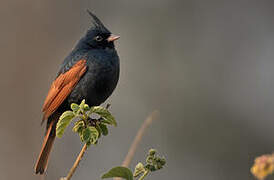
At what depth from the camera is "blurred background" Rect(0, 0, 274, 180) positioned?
27.0 feet

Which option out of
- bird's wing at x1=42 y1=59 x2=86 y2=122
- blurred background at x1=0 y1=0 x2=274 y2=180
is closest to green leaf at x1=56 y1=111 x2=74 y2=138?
bird's wing at x1=42 y1=59 x2=86 y2=122

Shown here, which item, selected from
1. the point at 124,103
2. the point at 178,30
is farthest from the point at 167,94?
the point at 178,30

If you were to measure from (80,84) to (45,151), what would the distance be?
0.65 m

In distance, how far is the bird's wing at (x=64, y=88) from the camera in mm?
4508

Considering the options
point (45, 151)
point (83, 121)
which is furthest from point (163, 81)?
point (83, 121)

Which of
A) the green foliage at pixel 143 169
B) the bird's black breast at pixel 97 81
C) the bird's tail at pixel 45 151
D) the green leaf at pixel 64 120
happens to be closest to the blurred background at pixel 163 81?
the bird's tail at pixel 45 151

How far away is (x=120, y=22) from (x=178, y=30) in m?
1.14

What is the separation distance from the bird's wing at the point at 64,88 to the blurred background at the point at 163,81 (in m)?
3.35

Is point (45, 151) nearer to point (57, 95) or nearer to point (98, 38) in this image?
point (57, 95)

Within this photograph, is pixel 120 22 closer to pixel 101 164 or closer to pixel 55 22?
pixel 55 22

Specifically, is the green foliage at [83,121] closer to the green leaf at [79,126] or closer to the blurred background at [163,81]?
the green leaf at [79,126]

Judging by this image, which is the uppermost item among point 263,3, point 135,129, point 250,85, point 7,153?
point 263,3

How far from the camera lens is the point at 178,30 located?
9.75 m

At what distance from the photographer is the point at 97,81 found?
4.41 meters
